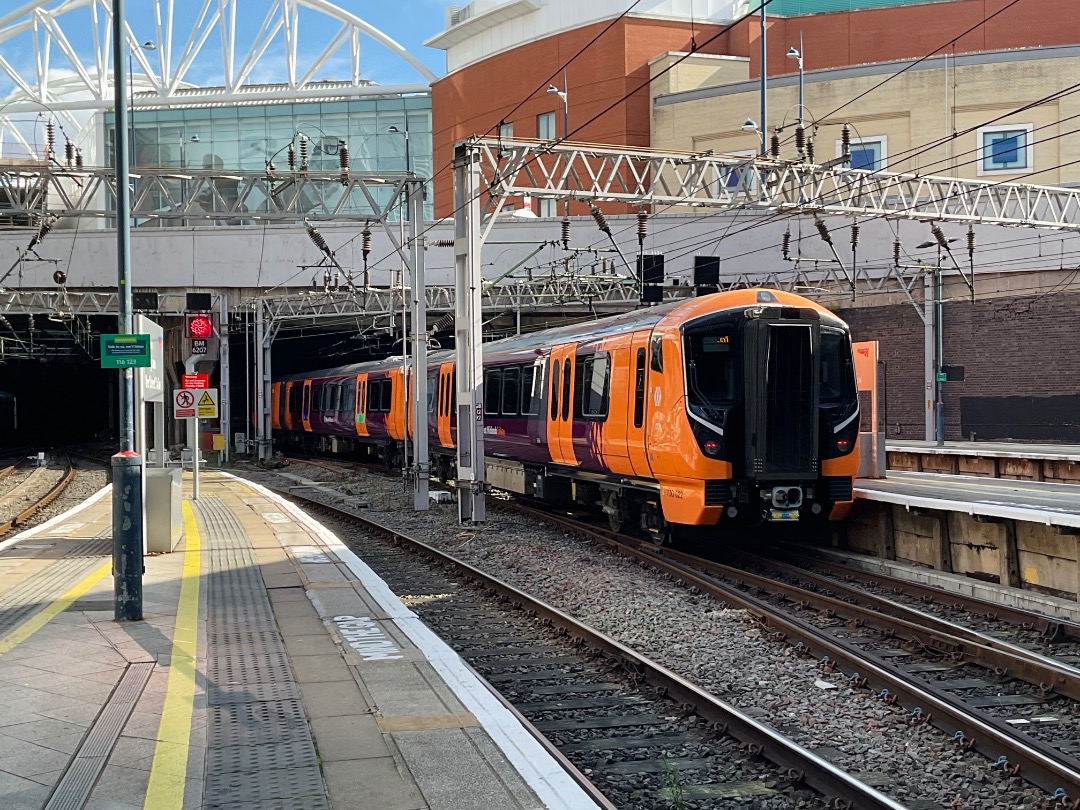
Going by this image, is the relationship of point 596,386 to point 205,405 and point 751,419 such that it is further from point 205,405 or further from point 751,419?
point 205,405

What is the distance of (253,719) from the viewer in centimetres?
651

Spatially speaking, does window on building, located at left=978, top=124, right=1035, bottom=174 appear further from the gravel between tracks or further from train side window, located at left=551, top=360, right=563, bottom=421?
the gravel between tracks

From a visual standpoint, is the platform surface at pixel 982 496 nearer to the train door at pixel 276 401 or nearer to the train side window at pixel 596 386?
the train side window at pixel 596 386

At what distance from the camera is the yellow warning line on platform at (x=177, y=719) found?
5.18 metres

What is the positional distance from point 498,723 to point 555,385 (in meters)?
11.9

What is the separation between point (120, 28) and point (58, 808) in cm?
739

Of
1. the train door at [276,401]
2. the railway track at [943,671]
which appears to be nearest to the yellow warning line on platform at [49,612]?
the railway track at [943,671]

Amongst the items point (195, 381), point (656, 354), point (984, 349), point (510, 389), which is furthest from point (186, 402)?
point (984, 349)

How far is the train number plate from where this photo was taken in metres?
13.4

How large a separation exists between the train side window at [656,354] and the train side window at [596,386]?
1.58m

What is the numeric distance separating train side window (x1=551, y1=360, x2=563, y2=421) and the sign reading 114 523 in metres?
8.72

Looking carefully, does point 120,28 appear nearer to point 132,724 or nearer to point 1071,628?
point 132,724

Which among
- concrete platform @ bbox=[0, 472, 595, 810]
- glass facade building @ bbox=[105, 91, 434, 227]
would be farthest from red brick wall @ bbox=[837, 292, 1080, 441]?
glass facade building @ bbox=[105, 91, 434, 227]

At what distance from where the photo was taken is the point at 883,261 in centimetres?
3581
